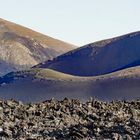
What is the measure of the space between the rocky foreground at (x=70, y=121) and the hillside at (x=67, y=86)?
5674 cm

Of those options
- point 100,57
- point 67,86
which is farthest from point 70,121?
point 100,57

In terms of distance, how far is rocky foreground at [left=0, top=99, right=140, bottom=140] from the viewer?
1293 cm

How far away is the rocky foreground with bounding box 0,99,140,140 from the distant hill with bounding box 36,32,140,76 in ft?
362

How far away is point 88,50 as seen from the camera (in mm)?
140125

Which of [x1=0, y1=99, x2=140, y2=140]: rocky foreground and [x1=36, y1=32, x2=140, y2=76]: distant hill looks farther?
[x1=36, y1=32, x2=140, y2=76]: distant hill

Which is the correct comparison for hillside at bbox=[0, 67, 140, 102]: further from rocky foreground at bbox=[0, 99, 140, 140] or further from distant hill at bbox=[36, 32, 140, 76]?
rocky foreground at bbox=[0, 99, 140, 140]

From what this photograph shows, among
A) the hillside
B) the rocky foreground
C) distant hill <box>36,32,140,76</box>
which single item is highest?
distant hill <box>36,32,140,76</box>

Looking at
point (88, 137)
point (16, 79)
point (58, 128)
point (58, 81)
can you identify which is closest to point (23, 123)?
point (58, 128)

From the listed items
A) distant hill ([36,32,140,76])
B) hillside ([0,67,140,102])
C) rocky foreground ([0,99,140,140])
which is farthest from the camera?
distant hill ([36,32,140,76])

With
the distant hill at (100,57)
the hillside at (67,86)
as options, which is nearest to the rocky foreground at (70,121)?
the hillside at (67,86)

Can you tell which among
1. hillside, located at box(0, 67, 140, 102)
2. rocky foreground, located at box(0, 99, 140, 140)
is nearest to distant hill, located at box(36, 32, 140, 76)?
hillside, located at box(0, 67, 140, 102)

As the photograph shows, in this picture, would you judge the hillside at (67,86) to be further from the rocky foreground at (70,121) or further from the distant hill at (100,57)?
the rocky foreground at (70,121)

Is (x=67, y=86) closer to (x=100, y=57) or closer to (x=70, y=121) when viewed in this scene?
(x=100, y=57)

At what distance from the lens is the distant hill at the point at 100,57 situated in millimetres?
131250
